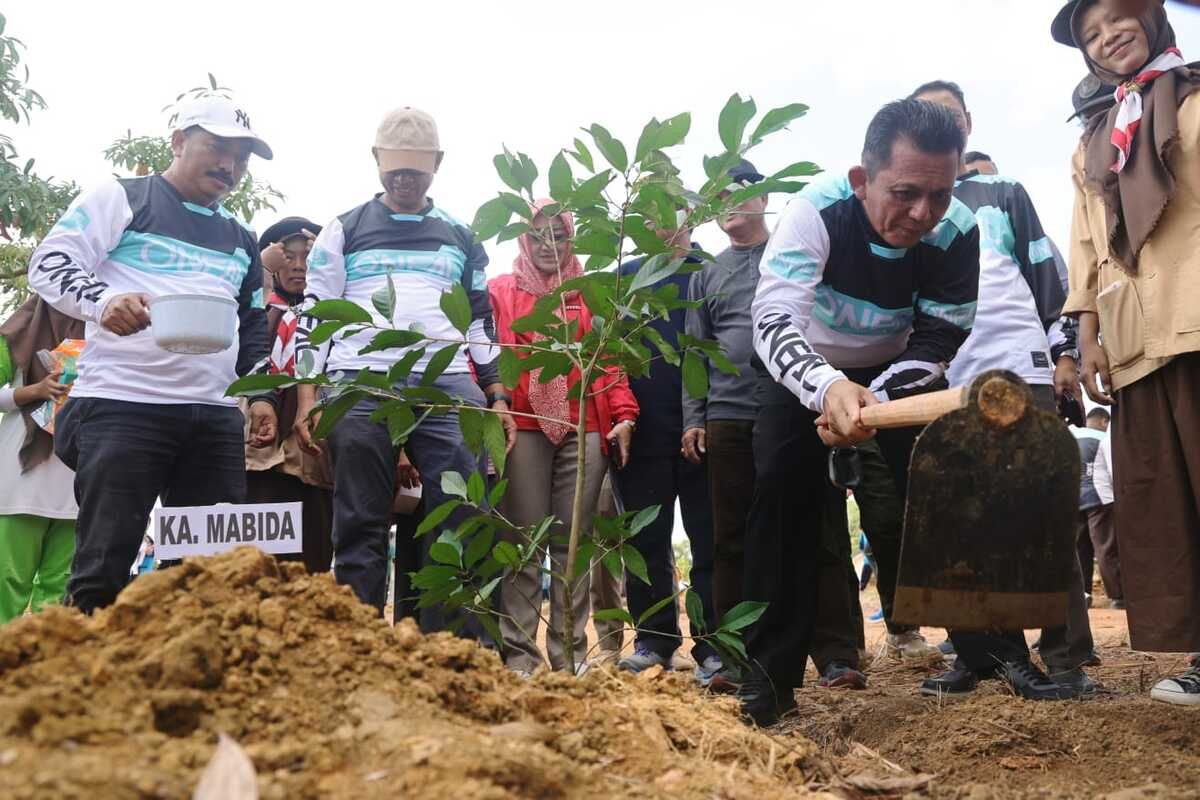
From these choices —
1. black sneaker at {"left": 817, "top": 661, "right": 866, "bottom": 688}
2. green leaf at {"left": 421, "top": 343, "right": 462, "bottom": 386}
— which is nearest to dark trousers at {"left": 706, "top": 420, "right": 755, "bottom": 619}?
black sneaker at {"left": 817, "top": 661, "right": 866, "bottom": 688}

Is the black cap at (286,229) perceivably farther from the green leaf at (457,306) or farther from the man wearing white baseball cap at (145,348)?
the green leaf at (457,306)

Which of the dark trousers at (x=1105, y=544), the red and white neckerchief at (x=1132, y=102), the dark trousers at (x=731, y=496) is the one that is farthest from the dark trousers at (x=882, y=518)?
the dark trousers at (x=1105, y=544)

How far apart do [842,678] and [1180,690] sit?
124 cm

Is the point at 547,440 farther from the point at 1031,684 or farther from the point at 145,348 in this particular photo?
the point at 1031,684

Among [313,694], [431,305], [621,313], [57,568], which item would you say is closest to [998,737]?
[621,313]

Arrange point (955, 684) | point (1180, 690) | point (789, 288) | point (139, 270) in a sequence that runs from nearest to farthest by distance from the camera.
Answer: point (1180, 690)
point (789, 288)
point (955, 684)
point (139, 270)

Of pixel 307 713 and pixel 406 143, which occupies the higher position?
pixel 406 143

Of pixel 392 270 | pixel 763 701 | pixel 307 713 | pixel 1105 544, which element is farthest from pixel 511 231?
pixel 1105 544

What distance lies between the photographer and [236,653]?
141 centimetres

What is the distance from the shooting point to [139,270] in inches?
133

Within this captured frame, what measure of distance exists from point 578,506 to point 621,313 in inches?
16.8

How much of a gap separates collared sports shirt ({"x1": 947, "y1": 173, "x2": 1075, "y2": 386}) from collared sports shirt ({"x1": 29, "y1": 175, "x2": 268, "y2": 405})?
2.55m

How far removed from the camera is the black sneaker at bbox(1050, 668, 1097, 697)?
3.04 metres

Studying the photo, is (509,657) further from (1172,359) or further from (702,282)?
(1172,359)
